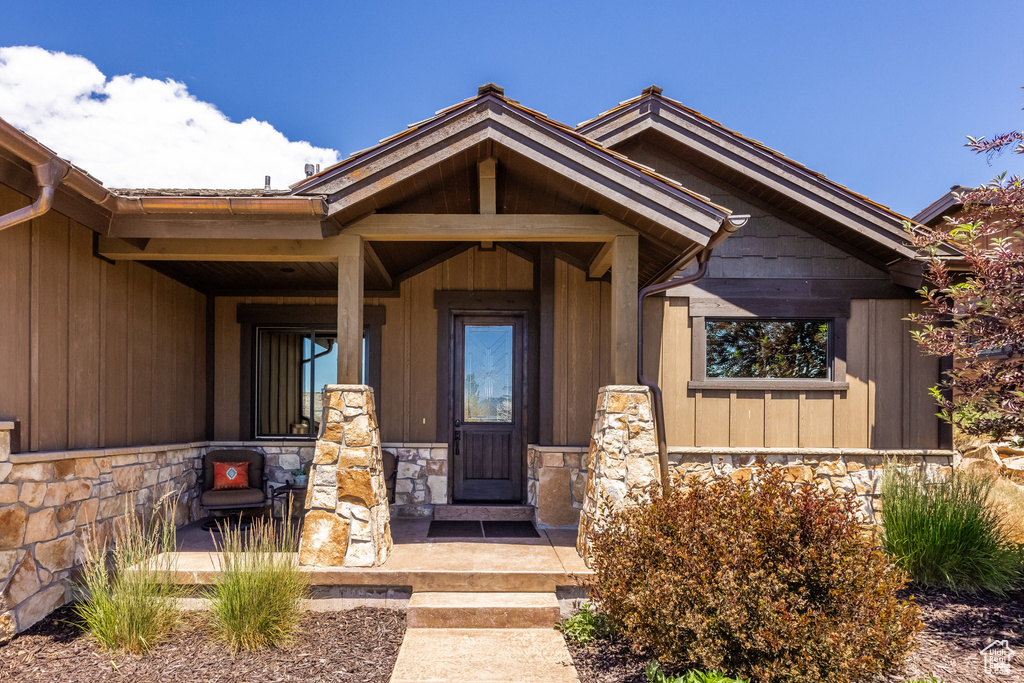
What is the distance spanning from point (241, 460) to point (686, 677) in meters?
5.06

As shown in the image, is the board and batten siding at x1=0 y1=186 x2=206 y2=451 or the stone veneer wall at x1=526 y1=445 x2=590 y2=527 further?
the stone veneer wall at x1=526 y1=445 x2=590 y2=527

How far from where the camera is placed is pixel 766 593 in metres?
2.98

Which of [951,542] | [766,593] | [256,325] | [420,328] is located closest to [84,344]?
[256,325]

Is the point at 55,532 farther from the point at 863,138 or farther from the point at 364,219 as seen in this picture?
the point at 863,138

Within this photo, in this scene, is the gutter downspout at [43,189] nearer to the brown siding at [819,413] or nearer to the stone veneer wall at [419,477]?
the stone veneer wall at [419,477]

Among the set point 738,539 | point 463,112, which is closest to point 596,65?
point 463,112

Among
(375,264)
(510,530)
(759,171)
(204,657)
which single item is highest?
(759,171)

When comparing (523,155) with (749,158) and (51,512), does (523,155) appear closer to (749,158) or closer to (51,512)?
(749,158)

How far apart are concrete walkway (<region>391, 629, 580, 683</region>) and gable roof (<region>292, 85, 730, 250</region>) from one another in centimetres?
300

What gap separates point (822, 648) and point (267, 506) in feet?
18.0

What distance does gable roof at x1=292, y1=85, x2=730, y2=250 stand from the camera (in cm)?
458

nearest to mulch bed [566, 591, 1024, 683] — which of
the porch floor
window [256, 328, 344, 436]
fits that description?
the porch floor

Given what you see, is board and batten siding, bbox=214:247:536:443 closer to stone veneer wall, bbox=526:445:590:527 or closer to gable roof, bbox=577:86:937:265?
stone veneer wall, bbox=526:445:590:527

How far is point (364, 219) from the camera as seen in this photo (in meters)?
4.88
